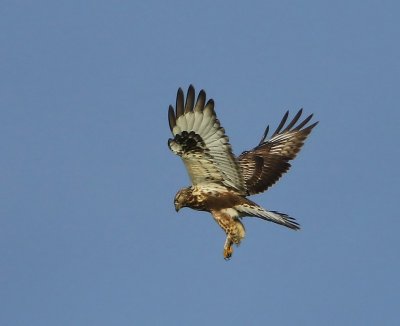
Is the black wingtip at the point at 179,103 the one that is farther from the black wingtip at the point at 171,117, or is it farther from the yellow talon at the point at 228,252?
the yellow talon at the point at 228,252

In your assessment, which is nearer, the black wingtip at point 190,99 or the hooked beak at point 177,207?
the black wingtip at point 190,99

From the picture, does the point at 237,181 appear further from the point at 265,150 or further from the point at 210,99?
the point at 265,150

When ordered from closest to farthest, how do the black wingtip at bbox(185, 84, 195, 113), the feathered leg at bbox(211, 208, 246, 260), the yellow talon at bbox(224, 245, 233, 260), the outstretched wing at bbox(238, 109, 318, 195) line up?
the black wingtip at bbox(185, 84, 195, 113)
the feathered leg at bbox(211, 208, 246, 260)
the yellow talon at bbox(224, 245, 233, 260)
the outstretched wing at bbox(238, 109, 318, 195)

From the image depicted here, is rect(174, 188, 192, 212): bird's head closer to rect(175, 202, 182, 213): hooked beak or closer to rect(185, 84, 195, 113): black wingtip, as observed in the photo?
rect(175, 202, 182, 213): hooked beak

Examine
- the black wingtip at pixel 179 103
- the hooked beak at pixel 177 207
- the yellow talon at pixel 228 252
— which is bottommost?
the yellow talon at pixel 228 252

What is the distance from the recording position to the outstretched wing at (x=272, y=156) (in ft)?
53.1

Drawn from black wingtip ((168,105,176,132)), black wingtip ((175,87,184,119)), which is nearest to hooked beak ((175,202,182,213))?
black wingtip ((168,105,176,132))

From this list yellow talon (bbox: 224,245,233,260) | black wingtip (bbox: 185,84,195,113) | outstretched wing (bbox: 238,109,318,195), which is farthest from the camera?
outstretched wing (bbox: 238,109,318,195)

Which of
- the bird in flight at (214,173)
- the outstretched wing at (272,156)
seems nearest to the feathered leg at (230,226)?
the bird in flight at (214,173)

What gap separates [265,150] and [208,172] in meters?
3.41

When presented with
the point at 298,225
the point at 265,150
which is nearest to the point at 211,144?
the point at 298,225

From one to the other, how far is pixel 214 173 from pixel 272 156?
2.96 m

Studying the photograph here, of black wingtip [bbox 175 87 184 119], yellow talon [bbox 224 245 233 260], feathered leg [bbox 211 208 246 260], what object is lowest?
yellow talon [bbox 224 245 233 260]

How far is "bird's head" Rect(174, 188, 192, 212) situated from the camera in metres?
14.7
